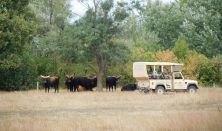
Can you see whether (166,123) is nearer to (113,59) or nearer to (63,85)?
(113,59)

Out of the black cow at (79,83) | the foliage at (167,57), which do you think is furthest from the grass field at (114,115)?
the foliage at (167,57)

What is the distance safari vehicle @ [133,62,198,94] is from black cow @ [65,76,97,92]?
6.43 m

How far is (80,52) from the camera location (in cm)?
4497

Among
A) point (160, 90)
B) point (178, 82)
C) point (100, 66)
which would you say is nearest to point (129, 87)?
point (100, 66)

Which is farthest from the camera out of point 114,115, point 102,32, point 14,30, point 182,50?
point 182,50

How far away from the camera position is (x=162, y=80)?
37844mm

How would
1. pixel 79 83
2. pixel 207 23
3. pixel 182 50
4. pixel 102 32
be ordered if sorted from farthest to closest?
1. pixel 182 50
2. pixel 102 32
3. pixel 79 83
4. pixel 207 23

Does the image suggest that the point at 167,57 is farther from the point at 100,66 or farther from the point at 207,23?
the point at 207,23

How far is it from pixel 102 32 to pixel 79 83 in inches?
184

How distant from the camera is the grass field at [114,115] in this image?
16047 mm

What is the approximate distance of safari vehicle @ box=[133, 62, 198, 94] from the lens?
37.8 meters

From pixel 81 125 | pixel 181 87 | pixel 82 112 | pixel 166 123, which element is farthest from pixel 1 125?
pixel 181 87

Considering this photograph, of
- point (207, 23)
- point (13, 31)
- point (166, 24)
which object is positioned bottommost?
point (207, 23)

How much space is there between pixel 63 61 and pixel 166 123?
33821 mm
